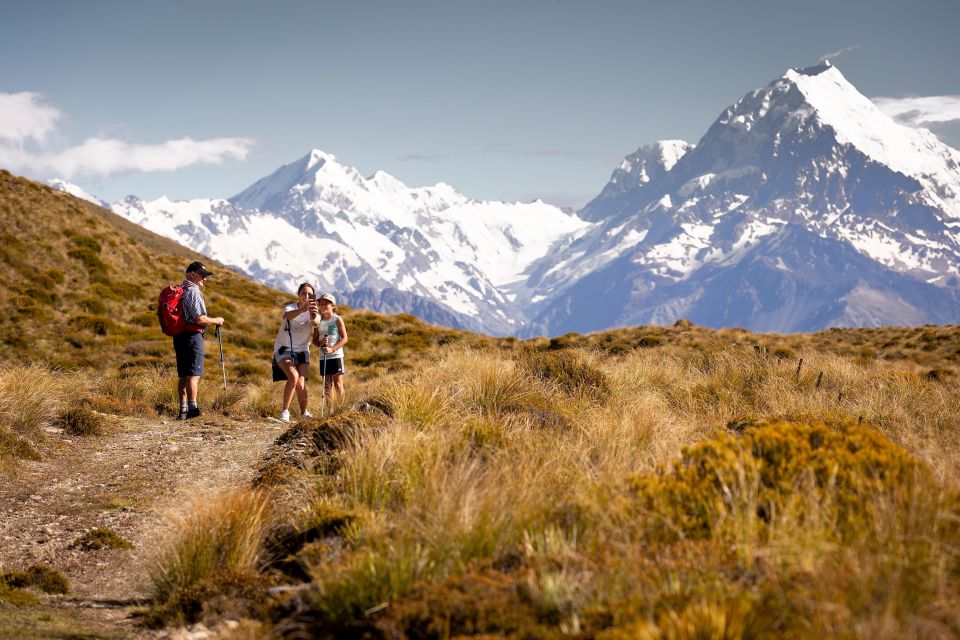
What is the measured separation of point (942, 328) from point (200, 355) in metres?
37.1

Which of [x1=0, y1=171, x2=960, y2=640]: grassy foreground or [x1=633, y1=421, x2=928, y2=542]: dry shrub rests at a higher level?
[x1=633, y1=421, x2=928, y2=542]: dry shrub

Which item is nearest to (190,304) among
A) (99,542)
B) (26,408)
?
(26,408)

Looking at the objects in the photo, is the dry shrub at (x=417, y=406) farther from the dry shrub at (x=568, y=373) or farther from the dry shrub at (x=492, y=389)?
the dry shrub at (x=568, y=373)

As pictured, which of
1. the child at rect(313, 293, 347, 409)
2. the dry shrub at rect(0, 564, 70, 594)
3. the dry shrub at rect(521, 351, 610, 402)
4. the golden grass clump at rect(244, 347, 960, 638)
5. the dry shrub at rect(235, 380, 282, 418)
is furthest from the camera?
the dry shrub at rect(235, 380, 282, 418)

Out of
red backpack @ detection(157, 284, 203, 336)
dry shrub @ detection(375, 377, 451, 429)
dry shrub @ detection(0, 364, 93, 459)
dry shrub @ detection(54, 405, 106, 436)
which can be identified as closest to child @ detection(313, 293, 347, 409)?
red backpack @ detection(157, 284, 203, 336)

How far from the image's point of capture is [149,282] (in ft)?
97.5

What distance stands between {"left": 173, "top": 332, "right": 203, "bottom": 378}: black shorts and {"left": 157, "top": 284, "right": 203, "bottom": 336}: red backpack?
13cm

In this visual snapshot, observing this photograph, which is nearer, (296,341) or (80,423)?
(80,423)

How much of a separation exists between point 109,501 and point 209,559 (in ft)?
11.5

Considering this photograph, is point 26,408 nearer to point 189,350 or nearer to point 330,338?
point 189,350

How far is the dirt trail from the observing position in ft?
16.2

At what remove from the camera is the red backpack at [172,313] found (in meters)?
11.1

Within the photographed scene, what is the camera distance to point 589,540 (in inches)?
162

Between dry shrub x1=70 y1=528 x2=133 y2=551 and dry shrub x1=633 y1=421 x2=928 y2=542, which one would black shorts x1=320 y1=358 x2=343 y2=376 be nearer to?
dry shrub x1=70 y1=528 x2=133 y2=551
